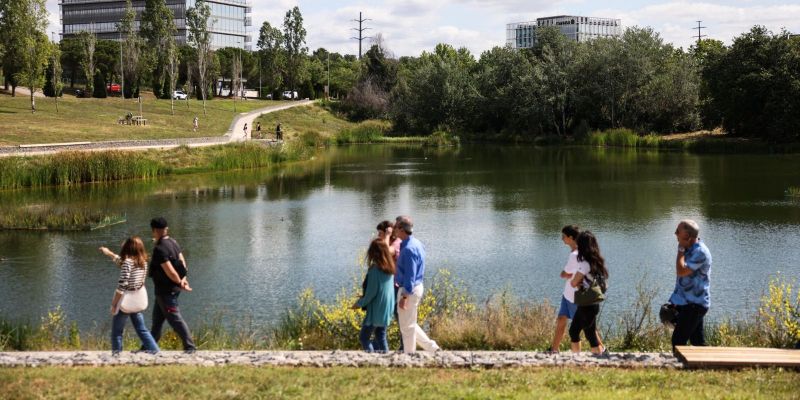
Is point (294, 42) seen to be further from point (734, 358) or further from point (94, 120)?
point (734, 358)

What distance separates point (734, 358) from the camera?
1018 cm

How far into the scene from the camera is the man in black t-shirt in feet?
38.7

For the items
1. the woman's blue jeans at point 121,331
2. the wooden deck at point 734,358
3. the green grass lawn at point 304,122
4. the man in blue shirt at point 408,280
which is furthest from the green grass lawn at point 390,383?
the green grass lawn at point 304,122

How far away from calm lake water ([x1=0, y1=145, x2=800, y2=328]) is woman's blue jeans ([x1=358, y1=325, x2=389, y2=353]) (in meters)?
5.75

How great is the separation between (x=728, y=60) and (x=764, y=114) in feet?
19.7

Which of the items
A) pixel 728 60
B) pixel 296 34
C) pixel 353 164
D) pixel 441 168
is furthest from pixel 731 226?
pixel 296 34

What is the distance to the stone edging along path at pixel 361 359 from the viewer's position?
1045 cm

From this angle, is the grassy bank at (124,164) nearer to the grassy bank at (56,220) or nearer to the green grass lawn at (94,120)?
the green grass lawn at (94,120)

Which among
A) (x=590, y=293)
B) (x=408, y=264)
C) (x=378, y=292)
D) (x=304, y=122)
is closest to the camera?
(x=590, y=293)

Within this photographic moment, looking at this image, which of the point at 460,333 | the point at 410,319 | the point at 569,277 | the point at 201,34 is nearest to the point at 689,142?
the point at 201,34

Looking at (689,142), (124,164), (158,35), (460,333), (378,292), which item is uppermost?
(158,35)

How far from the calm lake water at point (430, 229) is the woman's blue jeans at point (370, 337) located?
5.75m

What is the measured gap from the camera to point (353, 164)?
6419cm

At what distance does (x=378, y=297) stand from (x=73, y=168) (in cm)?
3781
